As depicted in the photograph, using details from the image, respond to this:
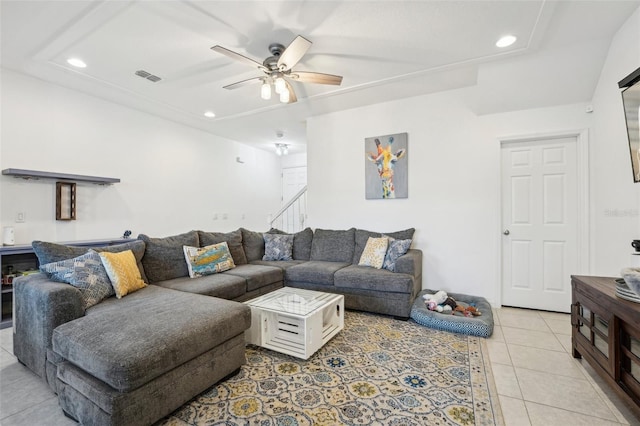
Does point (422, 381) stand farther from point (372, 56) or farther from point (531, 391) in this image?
point (372, 56)

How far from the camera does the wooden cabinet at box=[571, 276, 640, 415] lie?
Answer: 1.50 metres

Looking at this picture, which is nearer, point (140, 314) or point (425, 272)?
point (140, 314)

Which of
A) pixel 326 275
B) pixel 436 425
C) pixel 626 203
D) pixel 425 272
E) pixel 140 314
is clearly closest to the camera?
pixel 436 425

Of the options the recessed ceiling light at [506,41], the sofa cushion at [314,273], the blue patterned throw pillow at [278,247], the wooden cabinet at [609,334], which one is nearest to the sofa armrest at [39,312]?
the sofa cushion at [314,273]

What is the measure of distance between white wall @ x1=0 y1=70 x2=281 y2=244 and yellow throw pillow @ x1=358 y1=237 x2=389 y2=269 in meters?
3.32

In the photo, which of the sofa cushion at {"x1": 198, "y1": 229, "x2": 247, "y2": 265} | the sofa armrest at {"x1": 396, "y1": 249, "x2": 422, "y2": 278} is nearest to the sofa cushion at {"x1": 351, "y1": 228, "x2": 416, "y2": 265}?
the sofa armrest at {"x1": 396, "y1": 249, "x2": 422, "y2": 278}

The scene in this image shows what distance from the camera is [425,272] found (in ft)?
12.4

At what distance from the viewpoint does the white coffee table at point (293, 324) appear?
2.16 m

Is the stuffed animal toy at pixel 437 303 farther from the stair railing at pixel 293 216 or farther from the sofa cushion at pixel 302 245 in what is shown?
the stair railing at pixel 293 216

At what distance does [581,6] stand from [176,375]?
12.4 feet

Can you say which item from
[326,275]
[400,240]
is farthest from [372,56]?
[326,275]

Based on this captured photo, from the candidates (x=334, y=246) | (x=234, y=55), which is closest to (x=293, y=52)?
(x=234, y=55)

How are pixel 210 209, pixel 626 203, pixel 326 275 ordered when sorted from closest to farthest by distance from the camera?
pixel 626 203 → pixel 326 275 → pixel 210 209

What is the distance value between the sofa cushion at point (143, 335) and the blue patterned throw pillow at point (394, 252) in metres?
1.90
